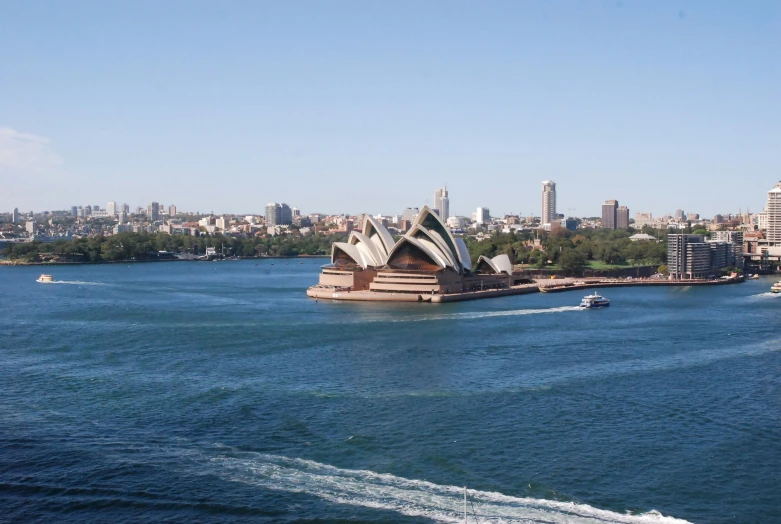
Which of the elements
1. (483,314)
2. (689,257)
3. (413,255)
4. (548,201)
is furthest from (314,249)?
(548,201)

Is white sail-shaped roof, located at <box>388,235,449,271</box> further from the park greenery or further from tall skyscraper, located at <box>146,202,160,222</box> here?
tall skyscraper, located at <box>146,202,160,222</box>

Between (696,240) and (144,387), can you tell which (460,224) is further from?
(144,387)

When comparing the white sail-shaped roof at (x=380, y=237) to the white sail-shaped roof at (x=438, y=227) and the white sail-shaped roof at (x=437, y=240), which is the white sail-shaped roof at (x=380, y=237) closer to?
the white sail-shaped roof at (x=437, y=240)

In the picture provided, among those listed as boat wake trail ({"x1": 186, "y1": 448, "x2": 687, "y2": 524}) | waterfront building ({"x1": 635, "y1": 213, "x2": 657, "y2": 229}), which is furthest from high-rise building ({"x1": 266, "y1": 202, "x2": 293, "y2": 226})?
boat wake trail ({"x1": 186, "y1": 448, "x2": 687, "y2": 524})

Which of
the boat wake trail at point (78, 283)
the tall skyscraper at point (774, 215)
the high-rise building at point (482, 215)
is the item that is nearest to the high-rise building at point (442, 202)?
the high-rise building at point (482, 215)

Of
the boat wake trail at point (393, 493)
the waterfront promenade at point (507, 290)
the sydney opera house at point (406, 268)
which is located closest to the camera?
the boat wake trail at point (393, 493)

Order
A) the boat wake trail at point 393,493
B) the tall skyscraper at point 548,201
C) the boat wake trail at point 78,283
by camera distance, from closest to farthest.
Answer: the boat wake trail at point 393,493 → the boat wake trail at point 78,283 → the tall skyscraper at point 548,201
